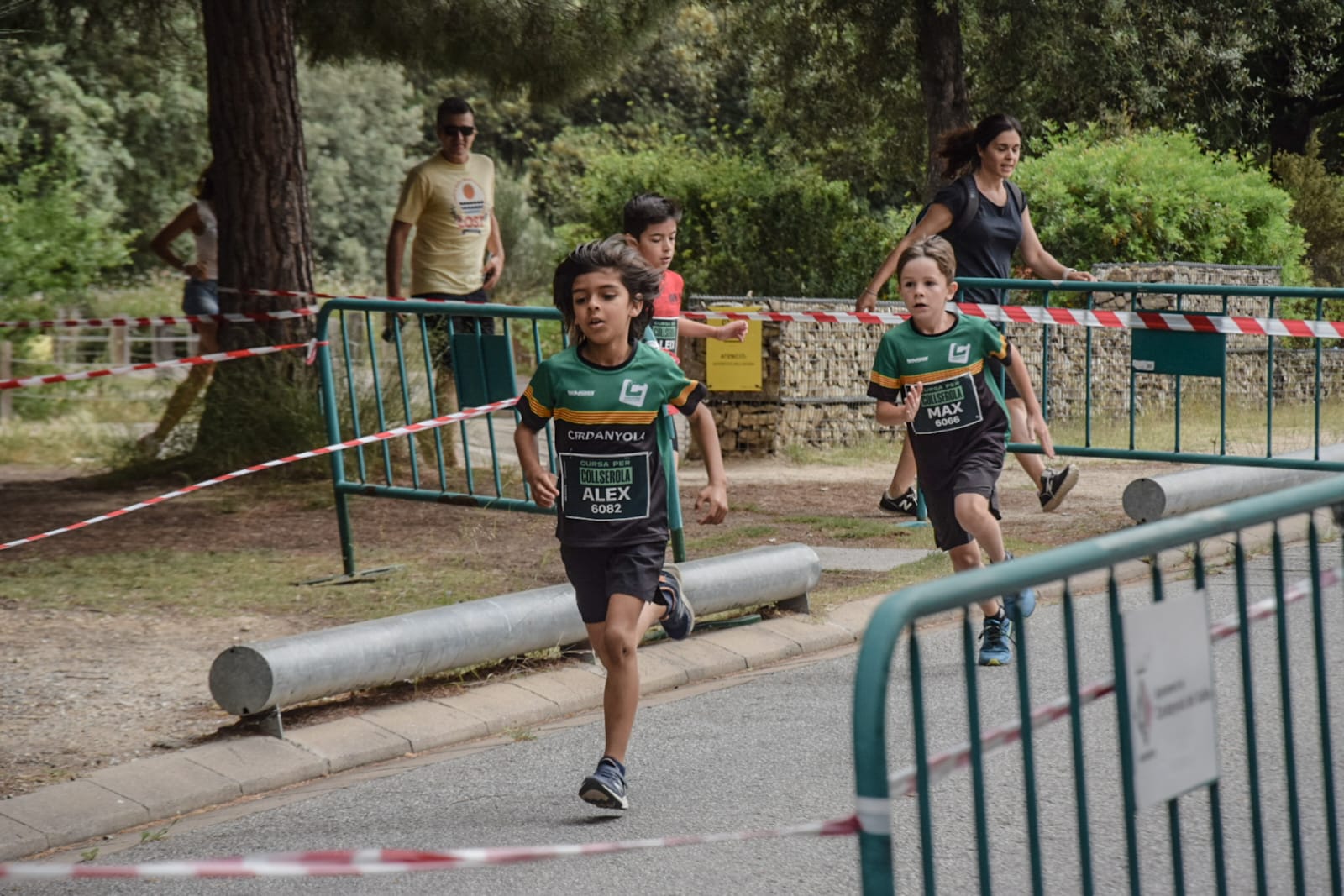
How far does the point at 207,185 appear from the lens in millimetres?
10891

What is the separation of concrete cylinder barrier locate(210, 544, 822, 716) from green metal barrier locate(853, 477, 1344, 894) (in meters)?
1.16

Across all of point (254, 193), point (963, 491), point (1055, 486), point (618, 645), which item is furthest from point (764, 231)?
point (618, 645)

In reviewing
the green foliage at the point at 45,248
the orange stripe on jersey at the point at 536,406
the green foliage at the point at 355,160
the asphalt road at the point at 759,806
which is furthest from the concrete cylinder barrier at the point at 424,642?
the green foliage at the point at 355,160

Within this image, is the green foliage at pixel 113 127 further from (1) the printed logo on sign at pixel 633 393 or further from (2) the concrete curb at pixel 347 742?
(1) the printed logo on sign at pixel 633 393

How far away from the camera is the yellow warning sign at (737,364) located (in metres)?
12.0

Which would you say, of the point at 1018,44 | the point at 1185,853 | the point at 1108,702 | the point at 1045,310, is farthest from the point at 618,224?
the point at 1185,853

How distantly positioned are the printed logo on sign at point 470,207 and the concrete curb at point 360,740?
393 cm

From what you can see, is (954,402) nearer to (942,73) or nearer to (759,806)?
(759,806)

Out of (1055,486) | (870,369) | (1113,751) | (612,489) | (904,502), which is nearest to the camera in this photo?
(612,489)

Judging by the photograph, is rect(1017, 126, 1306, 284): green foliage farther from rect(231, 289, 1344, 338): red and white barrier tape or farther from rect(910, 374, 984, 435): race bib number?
rect(910, 374, 984, 435): race bib number

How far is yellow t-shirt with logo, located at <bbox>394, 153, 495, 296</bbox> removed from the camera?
32.1 ft

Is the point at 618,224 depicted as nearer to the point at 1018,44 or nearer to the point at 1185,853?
the point at 1018,44

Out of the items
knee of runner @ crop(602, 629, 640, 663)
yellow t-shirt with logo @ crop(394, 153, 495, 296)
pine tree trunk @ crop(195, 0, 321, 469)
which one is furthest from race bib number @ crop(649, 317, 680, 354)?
pine tree trunk @ crop(195, 0, 321, 469)

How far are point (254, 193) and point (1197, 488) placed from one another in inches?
225
